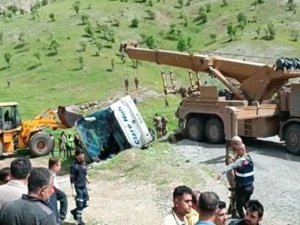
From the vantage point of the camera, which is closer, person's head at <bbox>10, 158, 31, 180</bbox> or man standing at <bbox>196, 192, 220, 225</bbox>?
man standing at <bbox>196, 192, 220, 225</bbox>

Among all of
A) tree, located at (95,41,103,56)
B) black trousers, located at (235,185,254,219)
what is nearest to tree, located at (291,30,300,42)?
tree, located at (95,41,103,56)

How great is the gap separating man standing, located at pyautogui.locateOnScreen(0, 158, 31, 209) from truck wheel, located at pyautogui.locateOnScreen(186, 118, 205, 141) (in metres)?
14.1

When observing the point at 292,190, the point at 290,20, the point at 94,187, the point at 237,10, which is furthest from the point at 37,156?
the point at 237,10

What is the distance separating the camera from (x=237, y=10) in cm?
5628

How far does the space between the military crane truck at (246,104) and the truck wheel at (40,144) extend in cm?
737

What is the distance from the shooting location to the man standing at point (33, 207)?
5512 mm

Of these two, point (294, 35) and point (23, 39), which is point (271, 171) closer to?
point (294, 35)

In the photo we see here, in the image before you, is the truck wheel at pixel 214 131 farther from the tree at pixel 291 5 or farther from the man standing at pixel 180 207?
the tree at pixel 291 5

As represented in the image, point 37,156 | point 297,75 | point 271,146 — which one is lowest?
point 37,156

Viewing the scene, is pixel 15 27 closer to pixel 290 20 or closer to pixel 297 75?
pixel 290 20

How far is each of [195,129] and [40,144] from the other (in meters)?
8.36

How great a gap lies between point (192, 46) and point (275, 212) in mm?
37857

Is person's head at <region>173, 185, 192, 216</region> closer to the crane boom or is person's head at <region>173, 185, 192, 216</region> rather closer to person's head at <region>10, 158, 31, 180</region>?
person's head at <region>10, 158, 31, 180</region>

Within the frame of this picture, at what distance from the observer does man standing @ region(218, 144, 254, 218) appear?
34.0ft
